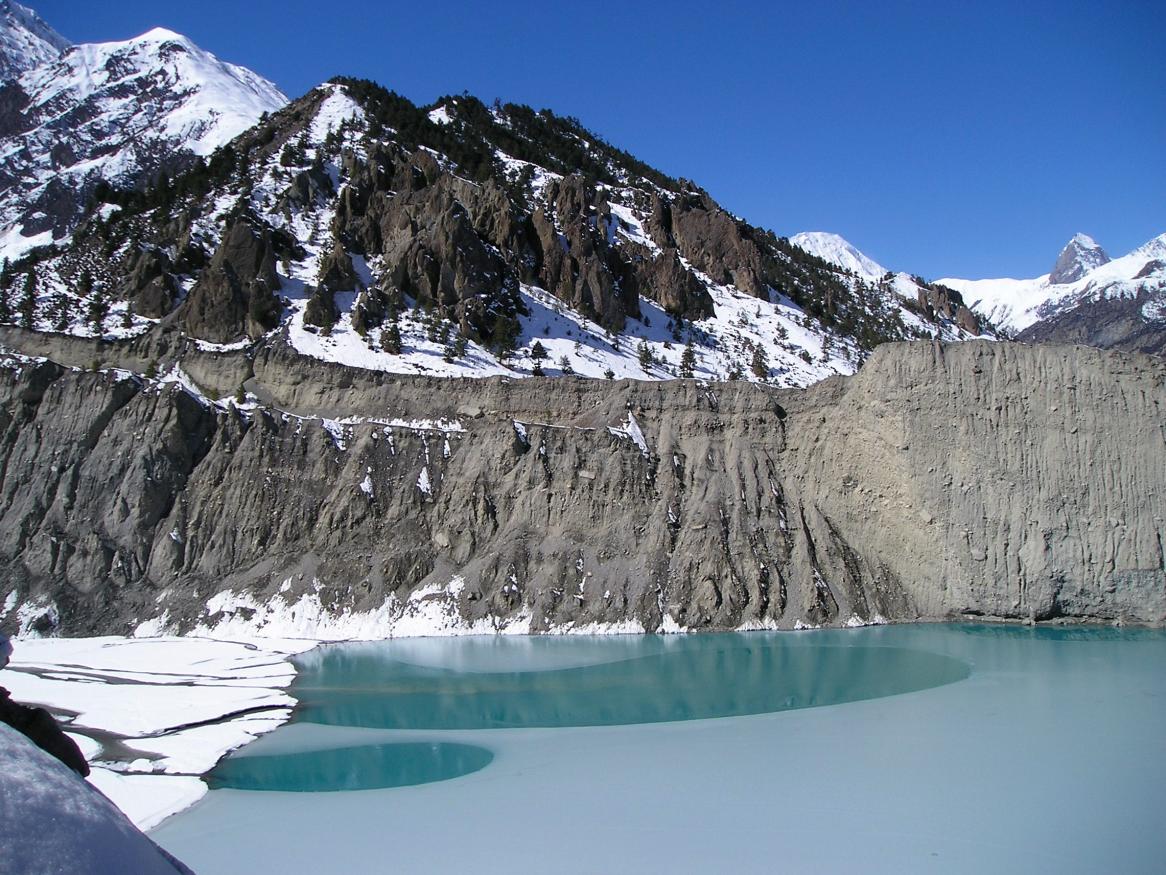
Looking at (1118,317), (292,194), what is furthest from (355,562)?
(1118,317)

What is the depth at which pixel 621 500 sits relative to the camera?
39.8m

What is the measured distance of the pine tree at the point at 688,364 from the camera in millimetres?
56719

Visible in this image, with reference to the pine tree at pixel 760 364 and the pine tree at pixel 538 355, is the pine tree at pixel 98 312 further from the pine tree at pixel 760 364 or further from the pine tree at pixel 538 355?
the pine tree at pixel 760 364

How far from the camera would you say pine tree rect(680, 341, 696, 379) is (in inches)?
2233

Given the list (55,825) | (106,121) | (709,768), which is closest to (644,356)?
(709,768)

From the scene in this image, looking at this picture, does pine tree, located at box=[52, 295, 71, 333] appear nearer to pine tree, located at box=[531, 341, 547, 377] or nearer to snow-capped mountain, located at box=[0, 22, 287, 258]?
pine tree, located at box=[531, 341, 547, 377]

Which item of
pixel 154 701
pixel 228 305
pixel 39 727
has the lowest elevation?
pixel 154 701

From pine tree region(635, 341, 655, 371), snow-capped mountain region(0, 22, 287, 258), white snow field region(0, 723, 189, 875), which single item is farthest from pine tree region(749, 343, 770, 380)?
snow-capped mountain region(0, 22, 287, 258)

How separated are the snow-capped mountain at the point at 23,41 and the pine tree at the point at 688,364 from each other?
15689 centimetres

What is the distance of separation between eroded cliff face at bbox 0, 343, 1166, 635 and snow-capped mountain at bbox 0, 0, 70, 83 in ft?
509

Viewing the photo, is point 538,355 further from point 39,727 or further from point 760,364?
point 39,727

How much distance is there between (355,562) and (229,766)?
1922 centimetres

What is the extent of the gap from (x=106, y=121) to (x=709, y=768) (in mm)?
143343

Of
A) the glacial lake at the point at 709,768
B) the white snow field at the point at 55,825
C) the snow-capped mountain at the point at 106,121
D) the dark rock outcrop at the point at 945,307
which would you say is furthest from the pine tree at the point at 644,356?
the snow-capped mountain at the point at 106,121
